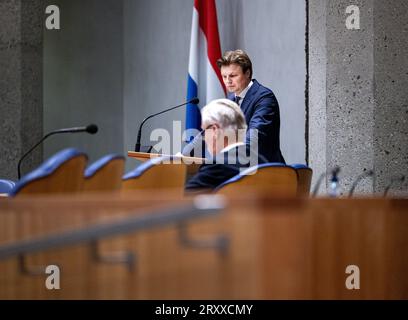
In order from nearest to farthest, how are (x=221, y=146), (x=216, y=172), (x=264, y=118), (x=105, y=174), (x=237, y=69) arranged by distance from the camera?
(x=105, y=174), (x=216, y=172), (x=221, y=146), (x=264, y=118), (x=237, y=69)

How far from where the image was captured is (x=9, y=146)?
7031 mm

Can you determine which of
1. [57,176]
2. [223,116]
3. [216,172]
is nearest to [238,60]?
[223,116]

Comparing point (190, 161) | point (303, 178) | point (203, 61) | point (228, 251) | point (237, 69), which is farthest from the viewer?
point (203, 61)

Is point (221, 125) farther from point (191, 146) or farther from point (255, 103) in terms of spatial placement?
point (191, 146)

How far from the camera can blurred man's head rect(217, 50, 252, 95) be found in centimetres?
513

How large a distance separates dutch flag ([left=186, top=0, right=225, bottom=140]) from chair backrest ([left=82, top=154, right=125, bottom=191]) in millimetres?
3499

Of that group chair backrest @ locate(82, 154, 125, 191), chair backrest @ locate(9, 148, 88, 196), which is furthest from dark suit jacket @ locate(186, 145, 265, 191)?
chair backrest @ locate(9, 148, 88, 196)

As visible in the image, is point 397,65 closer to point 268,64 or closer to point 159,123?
point 268,64

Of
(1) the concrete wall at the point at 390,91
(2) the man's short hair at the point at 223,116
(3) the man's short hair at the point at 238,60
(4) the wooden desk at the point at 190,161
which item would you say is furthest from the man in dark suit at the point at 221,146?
(1) the concrete wall at the point at 390,91

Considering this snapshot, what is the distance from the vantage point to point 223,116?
383 centimetres

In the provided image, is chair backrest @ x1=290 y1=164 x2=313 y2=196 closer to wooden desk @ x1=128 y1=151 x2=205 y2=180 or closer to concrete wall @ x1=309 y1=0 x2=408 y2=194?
wooden desk @ x1=128 y1=151 x2=205 y2=180

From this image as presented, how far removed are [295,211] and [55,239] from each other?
52 centimetres

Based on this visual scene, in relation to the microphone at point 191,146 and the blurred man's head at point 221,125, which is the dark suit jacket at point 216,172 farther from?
the microphone at point 191,146

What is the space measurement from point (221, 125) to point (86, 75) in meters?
5.14
